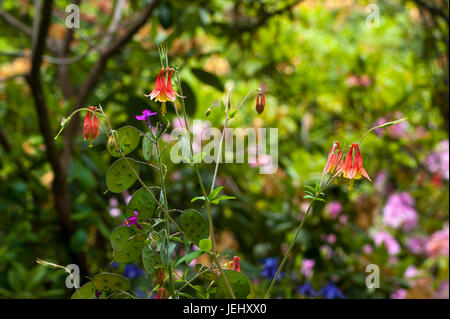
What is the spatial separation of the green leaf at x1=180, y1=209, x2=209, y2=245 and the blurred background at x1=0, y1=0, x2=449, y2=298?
0.20 metres

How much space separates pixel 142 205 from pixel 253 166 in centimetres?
130

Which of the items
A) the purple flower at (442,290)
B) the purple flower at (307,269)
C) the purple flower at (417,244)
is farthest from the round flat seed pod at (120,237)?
the purple flower at (417,244)

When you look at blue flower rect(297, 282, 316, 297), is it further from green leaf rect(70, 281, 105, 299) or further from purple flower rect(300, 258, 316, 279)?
green leaf rect(70, 281, 105, 299)

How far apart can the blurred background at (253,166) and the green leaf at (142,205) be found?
0.25 metres

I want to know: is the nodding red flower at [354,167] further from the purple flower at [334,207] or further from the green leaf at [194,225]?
the purple flower at [334,207]

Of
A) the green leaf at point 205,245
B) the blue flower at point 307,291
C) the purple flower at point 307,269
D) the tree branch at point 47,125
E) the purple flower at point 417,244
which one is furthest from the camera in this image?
the purple flower at point 417,244

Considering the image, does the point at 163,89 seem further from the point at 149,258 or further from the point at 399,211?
the point at 399,211

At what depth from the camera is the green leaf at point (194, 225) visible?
476 millimetres

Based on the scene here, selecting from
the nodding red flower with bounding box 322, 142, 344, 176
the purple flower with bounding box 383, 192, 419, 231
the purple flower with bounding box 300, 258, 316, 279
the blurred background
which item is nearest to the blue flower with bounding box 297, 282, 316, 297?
the blurred background

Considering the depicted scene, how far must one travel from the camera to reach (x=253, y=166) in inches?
69.4

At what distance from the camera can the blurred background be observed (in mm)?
1181

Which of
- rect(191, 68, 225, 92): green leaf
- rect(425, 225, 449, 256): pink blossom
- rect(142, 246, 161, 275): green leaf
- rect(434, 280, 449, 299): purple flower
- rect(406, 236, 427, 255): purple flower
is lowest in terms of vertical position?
rect(434, 280, 449, 299): purple flower

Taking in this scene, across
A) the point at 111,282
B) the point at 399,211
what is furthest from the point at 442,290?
the point at 111,282
